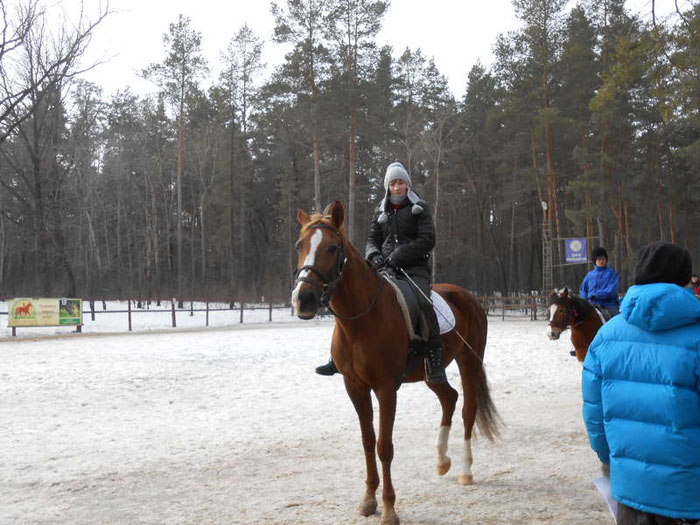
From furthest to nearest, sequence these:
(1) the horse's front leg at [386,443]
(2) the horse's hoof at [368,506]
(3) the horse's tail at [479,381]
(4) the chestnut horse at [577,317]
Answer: (4) the chestnut horse at [577,317]
(3) the horse's tail at [479,381]
(2) the horse's hoof at [368,506]
(1) the horse's front leg at [386,443]

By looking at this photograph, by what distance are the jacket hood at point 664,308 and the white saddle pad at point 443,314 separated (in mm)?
3059

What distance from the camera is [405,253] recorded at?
532 cm

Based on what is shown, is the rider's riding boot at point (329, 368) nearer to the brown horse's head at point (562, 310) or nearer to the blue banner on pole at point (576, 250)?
the brown horse's head at point (562, 310)

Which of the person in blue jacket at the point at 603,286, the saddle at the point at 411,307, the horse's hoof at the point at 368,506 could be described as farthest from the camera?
the person in blue jacket at the point at 603,286

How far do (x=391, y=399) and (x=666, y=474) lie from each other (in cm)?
245

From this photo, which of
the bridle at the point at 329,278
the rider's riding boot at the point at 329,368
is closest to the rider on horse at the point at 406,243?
the rider's riding boot at the point at 329,368

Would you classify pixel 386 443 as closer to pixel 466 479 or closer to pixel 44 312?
pixel 466 479

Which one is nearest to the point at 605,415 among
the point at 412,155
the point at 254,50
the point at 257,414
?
the point at 257,414

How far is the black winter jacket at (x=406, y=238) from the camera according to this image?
5.34 m

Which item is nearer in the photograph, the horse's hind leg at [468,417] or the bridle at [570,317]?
the horse's hind leg at [468,417]

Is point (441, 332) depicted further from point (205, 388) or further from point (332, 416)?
point (205, 388)

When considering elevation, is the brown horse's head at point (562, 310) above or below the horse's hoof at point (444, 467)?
above

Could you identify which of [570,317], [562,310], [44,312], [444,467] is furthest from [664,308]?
[44,312]

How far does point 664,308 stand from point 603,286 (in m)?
8.46
